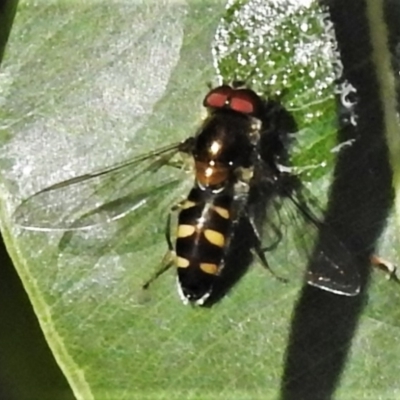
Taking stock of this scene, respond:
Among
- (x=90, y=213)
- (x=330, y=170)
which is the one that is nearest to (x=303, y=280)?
(x=330, y=170)

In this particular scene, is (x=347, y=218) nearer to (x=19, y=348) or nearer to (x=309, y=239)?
(x=309, y=239)

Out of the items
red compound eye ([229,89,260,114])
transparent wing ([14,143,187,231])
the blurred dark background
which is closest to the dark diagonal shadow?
red compound eye ([229,89,260,114])

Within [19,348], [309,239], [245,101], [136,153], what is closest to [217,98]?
[245,101]

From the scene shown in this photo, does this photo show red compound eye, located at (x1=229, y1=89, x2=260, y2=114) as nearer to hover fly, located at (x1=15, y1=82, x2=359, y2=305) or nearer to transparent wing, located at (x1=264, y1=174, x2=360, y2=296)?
hover fly, located at (x1=15, y1=82, x2=359, y2=305)

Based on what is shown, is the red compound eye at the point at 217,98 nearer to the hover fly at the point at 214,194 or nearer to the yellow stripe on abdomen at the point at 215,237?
the hover fly at the point at 214,194

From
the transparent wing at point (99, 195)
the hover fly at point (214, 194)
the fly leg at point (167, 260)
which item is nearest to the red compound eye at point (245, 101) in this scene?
the hover fly at point (214, 194)

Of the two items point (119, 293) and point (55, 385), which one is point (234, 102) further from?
point (55, 385)

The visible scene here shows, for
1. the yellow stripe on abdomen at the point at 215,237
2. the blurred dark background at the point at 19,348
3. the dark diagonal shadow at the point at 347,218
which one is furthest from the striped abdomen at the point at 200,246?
the blurred dark background at the point at 19,348

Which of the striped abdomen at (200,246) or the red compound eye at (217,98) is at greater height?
the red compound eye at (217,98)

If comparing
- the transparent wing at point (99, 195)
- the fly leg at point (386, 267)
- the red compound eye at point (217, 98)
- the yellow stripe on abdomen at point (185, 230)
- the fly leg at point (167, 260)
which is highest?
the red compound eye at point (217, 98)
